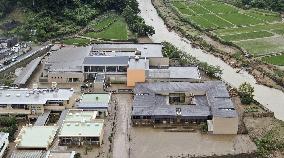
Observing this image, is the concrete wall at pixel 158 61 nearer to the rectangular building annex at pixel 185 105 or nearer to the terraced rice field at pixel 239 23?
the rectangular building annex at pixel 185 105

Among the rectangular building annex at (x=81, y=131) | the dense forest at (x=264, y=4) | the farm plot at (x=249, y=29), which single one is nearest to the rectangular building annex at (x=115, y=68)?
the rectangular building annex at (x=81, y=131)

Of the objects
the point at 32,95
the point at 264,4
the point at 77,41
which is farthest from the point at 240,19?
the point at 32,95

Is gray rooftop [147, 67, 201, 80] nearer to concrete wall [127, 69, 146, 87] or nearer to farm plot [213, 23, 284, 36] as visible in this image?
concrete wall [127, 69, 146, 87]

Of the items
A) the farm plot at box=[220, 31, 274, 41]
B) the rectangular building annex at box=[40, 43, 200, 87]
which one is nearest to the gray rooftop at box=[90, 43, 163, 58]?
the rectangular building annex at box=[40, 43, 200, 87]

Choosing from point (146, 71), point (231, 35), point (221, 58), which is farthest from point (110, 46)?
point (231, 35)

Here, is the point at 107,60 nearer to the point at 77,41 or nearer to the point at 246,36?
the point at 77,41

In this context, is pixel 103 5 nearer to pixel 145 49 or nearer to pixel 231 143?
pixel 145 49
